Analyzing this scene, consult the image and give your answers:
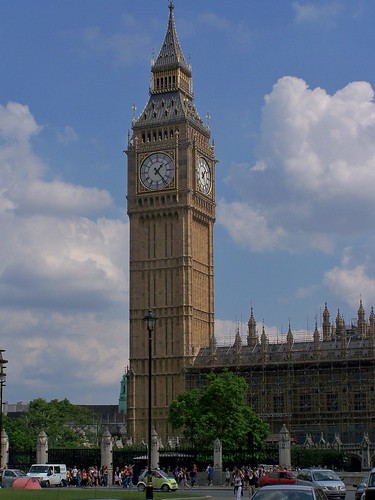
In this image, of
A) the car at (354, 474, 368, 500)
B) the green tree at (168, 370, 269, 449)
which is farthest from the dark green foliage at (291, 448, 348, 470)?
the car at (354, 474, 368, 500)

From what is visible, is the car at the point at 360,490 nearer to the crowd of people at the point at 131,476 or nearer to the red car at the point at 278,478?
the red car at the point at 278,478

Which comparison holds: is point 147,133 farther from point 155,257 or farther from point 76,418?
point 76,418

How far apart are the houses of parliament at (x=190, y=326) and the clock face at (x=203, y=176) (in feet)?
0.38

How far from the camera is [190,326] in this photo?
349 feet

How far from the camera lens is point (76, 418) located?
408ft

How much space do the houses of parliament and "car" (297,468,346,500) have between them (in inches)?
2149

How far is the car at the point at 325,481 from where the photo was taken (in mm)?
41272

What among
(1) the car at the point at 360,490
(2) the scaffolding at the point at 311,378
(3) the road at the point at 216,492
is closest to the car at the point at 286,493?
(1) the car at the point at 360,490

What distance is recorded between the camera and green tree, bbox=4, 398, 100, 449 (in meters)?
110

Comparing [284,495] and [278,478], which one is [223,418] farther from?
[284,495]

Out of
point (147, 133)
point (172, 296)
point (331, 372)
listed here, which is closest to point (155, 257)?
point (172, 296)

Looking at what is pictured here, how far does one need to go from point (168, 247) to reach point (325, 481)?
67570 millimetres

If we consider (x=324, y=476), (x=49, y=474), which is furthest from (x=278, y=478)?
(x=49, y=474)

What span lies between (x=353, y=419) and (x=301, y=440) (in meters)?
5.59
